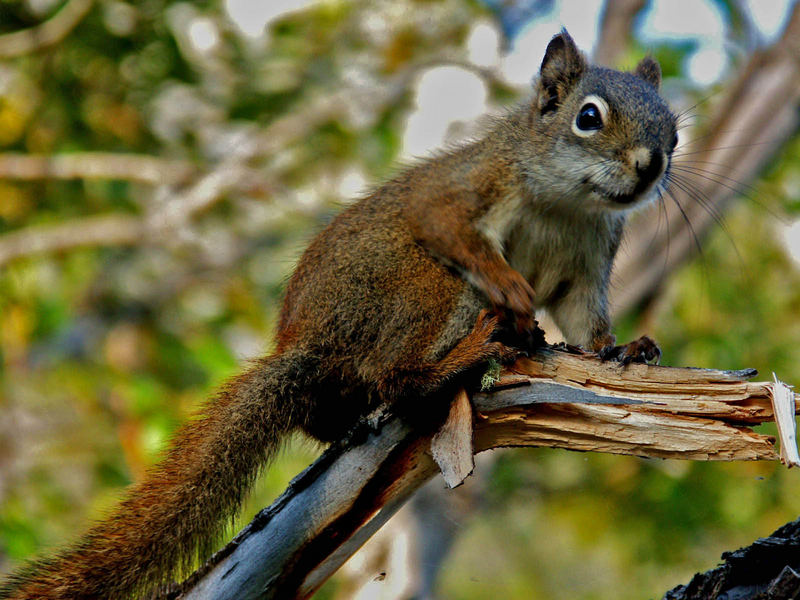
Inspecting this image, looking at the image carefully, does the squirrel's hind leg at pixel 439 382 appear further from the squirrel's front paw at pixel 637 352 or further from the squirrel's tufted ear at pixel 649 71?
the squirrel's tufted ear at pixel 649 71

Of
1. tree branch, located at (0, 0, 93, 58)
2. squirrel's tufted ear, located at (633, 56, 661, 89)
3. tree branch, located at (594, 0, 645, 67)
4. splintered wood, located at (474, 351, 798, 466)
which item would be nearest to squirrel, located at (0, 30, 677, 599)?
splintered wood, located at (474, 351, 798, 466)

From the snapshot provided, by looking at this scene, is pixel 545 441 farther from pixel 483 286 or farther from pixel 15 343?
pixel 15 343

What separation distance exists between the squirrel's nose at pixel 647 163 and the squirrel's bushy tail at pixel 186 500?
126cm

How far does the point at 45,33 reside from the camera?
5938 mm

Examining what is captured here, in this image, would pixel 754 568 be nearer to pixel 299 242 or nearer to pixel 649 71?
pixel 649 71

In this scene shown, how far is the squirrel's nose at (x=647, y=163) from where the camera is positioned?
278cm

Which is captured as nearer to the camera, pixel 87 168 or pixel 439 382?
pixel 439 382

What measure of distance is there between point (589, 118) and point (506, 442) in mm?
1172

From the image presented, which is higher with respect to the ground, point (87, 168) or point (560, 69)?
point (560, 69)

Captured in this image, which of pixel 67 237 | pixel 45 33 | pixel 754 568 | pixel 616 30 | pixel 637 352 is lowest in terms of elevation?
pixel 67 237

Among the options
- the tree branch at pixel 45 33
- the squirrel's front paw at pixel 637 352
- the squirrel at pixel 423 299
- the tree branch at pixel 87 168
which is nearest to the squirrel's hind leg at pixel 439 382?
the squirrel at pixel 423 299

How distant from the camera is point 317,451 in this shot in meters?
3.16

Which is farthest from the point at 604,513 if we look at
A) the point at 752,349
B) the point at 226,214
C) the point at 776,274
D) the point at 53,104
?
the point at 53,104

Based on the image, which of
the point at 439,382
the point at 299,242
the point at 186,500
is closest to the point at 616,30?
the point at 299,242
